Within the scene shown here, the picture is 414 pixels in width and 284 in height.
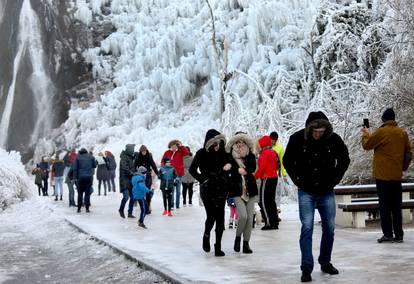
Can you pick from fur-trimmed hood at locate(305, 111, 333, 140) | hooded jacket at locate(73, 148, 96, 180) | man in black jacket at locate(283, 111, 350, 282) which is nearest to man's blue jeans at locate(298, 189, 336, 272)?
man in black jacket at locate(283, 111, 350, 282)

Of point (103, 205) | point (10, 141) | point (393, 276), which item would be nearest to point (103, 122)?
point (10, 141)

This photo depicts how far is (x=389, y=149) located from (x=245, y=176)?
2105 millimetres

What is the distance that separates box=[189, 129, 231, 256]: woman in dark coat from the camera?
931 centimetres

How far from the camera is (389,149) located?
952cm

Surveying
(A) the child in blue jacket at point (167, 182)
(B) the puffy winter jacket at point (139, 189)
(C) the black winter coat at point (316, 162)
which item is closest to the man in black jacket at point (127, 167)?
(A) the child in blue jacket at point (167, 182)

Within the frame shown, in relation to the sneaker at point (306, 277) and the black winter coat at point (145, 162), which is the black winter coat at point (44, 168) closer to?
the black winter coat at point (145, 162)

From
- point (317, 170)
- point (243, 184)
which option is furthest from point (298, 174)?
point (243, 184)

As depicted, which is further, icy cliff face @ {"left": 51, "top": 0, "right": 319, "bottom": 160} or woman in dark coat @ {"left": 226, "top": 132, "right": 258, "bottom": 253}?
icy cliff face @ {"left": 51, "top": 0, "right": 319, "bottom": 160}

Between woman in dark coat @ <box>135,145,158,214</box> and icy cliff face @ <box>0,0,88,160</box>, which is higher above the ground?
icy cliff face @ <box>0,0,88,160</box>

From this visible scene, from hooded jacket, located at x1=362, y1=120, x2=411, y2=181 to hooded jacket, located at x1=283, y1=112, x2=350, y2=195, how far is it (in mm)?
2162

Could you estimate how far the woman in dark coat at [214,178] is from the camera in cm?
931

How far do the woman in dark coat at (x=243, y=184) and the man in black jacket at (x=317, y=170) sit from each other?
1.99 metres

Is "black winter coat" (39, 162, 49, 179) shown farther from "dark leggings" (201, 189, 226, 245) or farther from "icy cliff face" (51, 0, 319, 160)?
"dark leggings" (201, 189, 226, 245)

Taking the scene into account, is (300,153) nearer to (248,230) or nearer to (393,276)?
(393,276)
